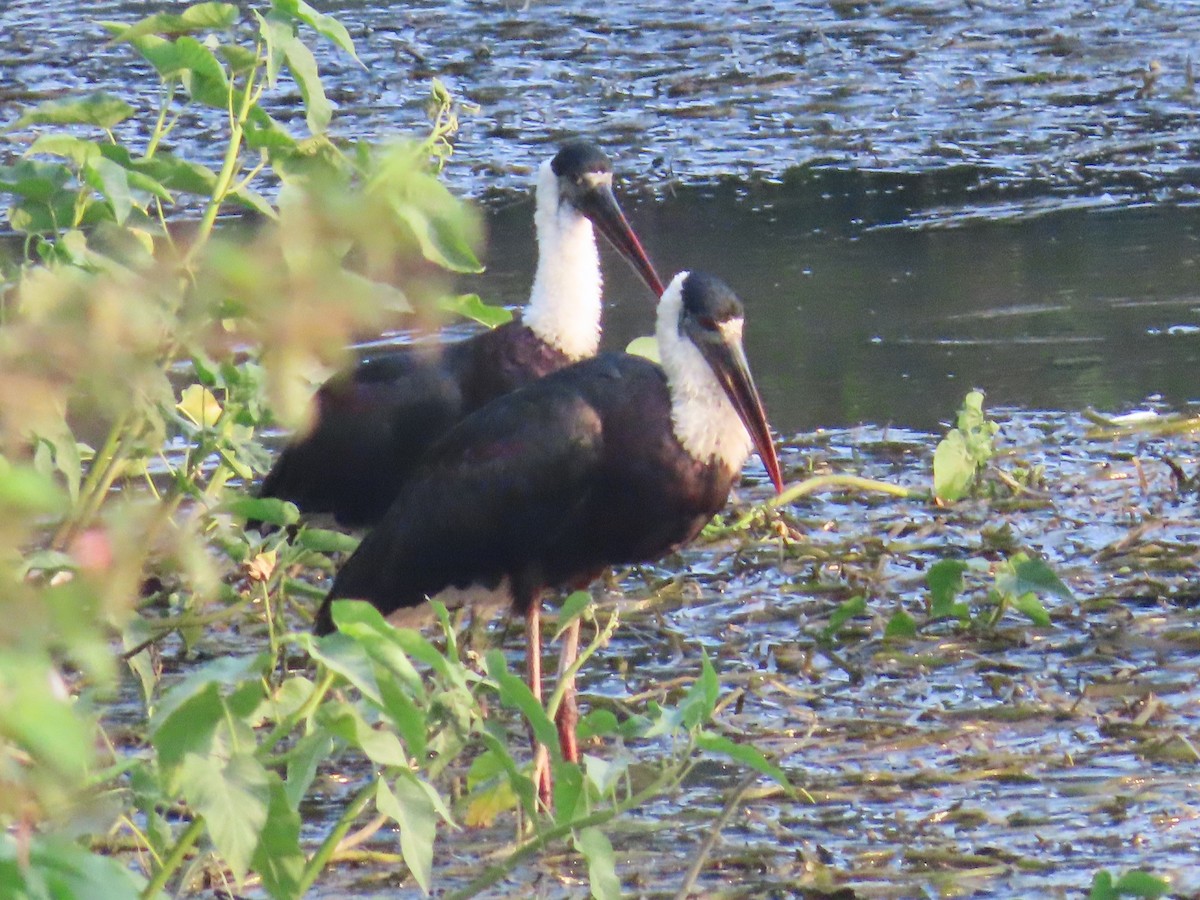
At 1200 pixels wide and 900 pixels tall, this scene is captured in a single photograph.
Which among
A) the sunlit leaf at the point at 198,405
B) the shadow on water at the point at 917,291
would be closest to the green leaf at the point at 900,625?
the sunlit leaf at the point at 198,405

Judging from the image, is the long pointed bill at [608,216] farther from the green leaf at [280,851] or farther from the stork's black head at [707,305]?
the green leaf at [280,851]

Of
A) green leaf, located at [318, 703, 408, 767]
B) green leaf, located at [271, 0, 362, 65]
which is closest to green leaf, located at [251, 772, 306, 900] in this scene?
green leaf, located at [318, 703, 408, 767]

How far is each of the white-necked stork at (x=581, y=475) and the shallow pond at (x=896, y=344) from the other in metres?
0.32

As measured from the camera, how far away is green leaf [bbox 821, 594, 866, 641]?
14.4 ft

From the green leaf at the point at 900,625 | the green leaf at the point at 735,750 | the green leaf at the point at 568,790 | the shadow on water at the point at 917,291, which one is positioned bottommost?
the shadow on water at the point at 917,291

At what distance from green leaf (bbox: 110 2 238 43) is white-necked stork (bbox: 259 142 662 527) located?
2.15m

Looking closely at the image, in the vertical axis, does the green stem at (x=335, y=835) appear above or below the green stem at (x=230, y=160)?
below

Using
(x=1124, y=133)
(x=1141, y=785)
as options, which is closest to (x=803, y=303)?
(x=1124, y=133)

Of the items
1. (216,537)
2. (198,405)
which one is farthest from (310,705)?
(216,537)

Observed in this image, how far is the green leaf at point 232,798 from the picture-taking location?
2.05 metres

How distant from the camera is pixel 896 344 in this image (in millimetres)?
6652

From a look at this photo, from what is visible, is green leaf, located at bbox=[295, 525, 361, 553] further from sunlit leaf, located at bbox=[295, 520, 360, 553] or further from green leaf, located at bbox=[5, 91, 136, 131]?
green leaf, located at bbox=[5, 91, 136, 131]

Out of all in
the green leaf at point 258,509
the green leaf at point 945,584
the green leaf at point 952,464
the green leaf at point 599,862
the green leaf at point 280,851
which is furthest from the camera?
the green leaf at point 952,464

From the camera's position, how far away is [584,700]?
4465 millimetres
